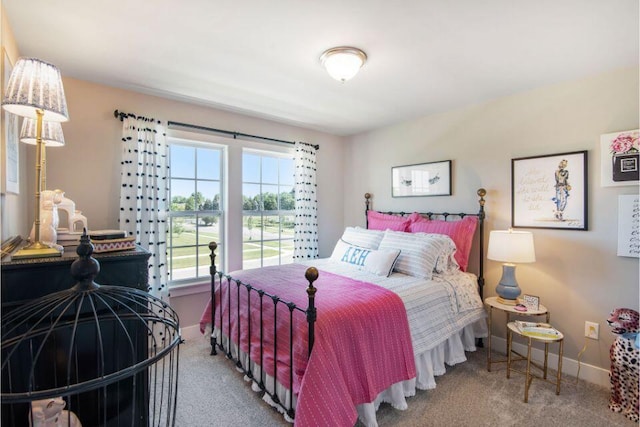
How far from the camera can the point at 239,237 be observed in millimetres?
3475

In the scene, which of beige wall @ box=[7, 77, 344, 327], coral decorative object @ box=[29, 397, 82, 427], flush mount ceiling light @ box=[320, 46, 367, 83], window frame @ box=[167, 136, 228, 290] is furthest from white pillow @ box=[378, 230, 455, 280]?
coral decorative object @ box=[29, 397, 82, 427]

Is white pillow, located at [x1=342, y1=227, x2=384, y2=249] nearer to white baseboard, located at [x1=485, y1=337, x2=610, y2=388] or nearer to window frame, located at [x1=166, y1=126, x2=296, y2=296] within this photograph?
window frame, located at [x1=166, y1=126, x2=296, y2=296]

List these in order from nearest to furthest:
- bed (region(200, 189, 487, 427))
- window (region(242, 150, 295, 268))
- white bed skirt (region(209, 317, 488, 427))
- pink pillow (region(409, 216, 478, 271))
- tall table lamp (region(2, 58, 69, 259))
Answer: tall table lamp (region(2, 58, 69, 259)) → bed (region(200, 189, 487, 427)) → white bed skirt (region(209, 317, 488, 427)) → pink pillow (region(409, 216, 478, 271)) → window (region(242, 150, 295, 268))

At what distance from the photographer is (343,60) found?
81.2 inches

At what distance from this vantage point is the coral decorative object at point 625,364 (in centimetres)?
197

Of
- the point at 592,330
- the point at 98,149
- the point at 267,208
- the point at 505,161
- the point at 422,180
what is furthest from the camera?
the point at 267,208

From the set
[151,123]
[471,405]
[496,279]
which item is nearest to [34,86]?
[151,123]

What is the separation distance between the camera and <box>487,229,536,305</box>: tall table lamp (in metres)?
2.43

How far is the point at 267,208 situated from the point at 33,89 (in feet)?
8.59

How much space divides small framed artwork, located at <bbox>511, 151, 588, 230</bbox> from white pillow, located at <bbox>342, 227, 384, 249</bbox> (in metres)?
1.25

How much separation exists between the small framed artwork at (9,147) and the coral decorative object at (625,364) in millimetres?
3760

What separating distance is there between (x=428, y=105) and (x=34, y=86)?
9.93 ft

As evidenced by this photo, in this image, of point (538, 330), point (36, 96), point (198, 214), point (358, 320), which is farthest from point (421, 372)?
point (36, 96)

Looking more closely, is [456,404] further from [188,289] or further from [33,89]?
[33,89]
